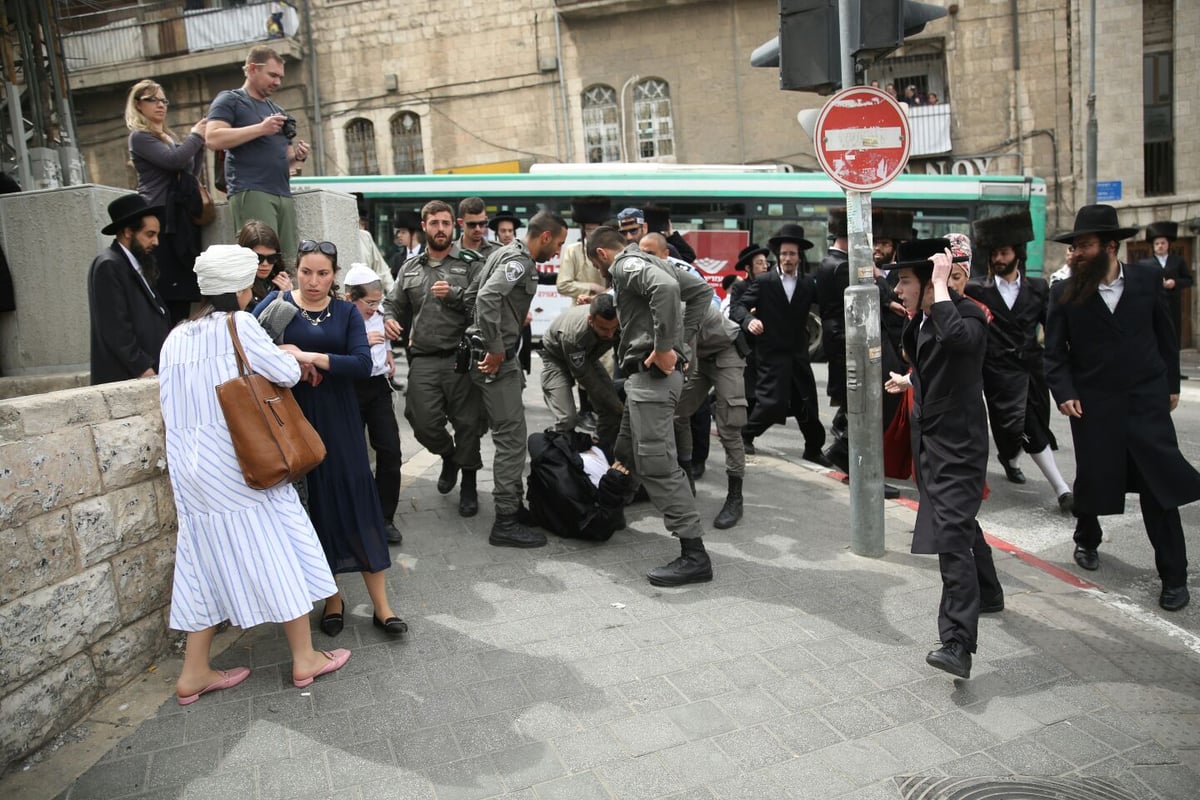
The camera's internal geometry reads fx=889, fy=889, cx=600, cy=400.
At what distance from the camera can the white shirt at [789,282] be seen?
7027 millimetres

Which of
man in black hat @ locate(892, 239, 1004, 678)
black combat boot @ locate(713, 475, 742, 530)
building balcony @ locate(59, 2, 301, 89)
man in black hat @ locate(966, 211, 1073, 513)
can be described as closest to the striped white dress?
man in black hat @ locate(892, 239, 1004, 678)

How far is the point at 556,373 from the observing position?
19.0 feet

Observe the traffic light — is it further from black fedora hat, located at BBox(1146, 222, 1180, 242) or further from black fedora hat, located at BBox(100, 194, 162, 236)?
black fedora hat, located at BBox(1146, 222, 1180, 242)

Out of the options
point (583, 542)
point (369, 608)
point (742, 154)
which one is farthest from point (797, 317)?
point (742, 154)

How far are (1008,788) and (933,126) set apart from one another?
1987 centimetres

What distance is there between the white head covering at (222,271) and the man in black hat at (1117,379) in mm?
4020

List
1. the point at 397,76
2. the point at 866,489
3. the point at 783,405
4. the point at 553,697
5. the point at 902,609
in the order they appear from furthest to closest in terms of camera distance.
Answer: the point at 397,76, the point at 783,405, the point at 866,489, the point at 902,609, the point at 553,697

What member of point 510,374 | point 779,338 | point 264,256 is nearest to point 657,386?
point 510,374

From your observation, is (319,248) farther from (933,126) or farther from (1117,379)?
(933,126)

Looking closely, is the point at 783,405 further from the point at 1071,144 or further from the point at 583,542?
the point at 1071,144

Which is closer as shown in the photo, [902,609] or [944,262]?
[944,262]

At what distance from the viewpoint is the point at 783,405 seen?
6996 millimetres

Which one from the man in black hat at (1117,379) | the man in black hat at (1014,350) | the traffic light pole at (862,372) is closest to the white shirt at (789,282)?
the man in black hat at (1014,350)

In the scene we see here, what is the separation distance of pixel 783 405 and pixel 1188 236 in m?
16.8
